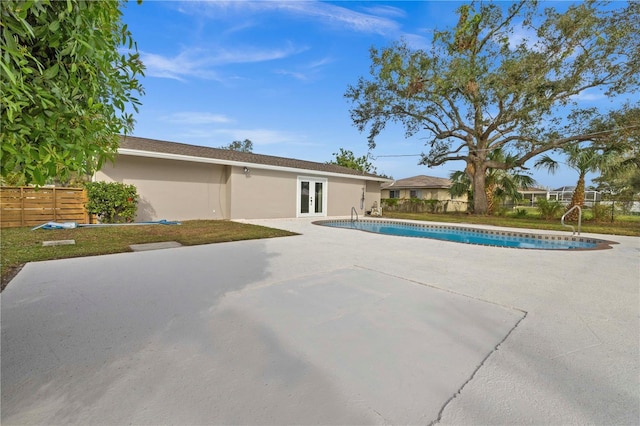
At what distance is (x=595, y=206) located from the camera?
51.7ft

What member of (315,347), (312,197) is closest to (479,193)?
(312,197)

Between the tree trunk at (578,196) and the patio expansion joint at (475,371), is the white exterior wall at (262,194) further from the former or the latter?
the tree trunk at (578,196)

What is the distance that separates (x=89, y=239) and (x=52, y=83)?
24.5 ft

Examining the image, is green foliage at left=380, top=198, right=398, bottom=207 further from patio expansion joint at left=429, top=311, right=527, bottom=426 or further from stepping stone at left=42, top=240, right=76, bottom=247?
patio expansion joint at left=429, top=311, right=527, bottom=426

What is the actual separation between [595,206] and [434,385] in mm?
20027

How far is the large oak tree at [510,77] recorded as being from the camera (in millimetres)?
15492

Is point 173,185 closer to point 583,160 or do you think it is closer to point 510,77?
point 510,77

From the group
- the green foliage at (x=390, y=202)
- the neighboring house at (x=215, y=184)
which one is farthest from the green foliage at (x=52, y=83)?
Answer: the green foliage at (x=390, y=202)

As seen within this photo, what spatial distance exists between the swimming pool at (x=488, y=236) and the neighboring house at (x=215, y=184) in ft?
8.70

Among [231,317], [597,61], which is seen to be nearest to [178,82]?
[231,317]

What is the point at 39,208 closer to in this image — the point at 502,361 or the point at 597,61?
the point at 502,361

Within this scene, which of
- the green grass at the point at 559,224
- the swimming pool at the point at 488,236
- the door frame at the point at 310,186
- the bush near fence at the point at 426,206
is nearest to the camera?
the swimming pool at the point at 488,236

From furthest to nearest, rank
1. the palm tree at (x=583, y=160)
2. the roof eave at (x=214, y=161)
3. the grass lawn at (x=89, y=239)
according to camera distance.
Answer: the palm tree at (x=583, y=160), the roof eave at (x=214, y=161), the grass lawn at (x=89, y=239)

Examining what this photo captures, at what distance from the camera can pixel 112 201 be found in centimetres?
979
